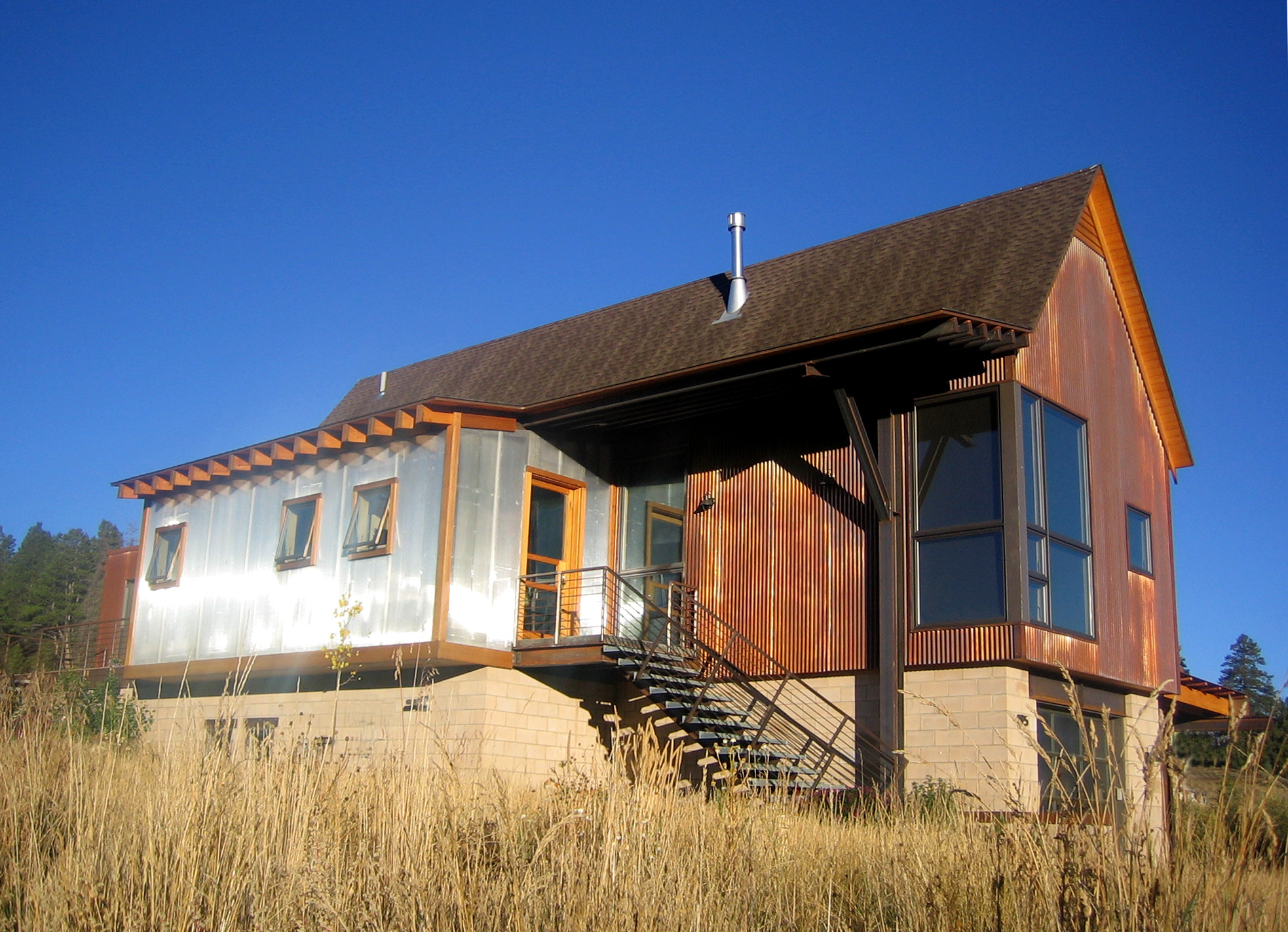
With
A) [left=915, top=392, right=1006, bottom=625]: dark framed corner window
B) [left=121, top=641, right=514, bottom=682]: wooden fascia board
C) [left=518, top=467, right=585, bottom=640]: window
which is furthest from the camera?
[left=518, top=467, right=585, bottom=640]: window

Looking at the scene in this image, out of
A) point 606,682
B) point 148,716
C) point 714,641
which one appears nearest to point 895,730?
point 714,641

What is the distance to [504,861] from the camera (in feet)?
18.4

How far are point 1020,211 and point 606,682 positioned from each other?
7907mm

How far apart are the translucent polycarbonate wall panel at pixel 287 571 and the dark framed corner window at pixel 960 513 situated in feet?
18.9

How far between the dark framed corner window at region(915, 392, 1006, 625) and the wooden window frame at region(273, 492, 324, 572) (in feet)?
26.1

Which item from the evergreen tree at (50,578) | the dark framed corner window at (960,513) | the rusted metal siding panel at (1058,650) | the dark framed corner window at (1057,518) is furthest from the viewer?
the evergreen tree at (50,578)

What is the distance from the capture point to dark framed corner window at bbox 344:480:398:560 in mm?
15000

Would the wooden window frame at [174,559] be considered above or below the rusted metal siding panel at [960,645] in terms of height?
above

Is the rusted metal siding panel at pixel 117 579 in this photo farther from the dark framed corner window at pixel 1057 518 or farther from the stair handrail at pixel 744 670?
the dark framed corner window at pixel 1057 518

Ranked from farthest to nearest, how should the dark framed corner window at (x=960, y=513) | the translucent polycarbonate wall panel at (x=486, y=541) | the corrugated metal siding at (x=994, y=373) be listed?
the translucent polycarbonate wall panel at (x=486, y=541) < the corrugated metal siding at (x=994, y=373) < the dark framed corner window at (x=960, y=513)

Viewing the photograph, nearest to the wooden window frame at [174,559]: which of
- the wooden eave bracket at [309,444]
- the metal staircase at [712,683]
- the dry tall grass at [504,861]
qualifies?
the wooden eave bracket at [309,444]

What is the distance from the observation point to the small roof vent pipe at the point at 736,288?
16422mm

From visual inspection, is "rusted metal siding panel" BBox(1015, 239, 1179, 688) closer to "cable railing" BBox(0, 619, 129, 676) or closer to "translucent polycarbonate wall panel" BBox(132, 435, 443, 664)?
"translucent polycarbonate wall panel" BBox(132, 435, 443, 664)

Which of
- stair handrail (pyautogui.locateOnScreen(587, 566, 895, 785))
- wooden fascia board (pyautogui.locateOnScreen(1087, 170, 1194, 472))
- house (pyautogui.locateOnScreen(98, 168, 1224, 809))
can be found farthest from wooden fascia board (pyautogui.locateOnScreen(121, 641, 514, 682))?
wooden fascia board (pyautogui.locateOnScreen(1087, 170, 1194, 472))
